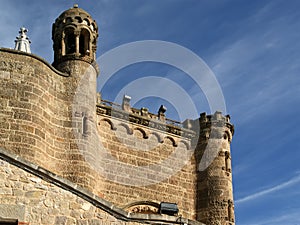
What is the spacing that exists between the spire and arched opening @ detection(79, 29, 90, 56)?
270 centimetres

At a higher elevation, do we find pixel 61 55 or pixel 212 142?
pixel 61 55

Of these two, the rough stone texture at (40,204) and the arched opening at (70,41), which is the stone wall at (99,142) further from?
the rough stone texture at (40,204)

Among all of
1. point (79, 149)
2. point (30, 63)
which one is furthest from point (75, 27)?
point (79, 149)

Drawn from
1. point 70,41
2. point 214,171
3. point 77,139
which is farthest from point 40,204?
point 214,171

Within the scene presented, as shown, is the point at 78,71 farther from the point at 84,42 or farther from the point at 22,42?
the point at 22,42

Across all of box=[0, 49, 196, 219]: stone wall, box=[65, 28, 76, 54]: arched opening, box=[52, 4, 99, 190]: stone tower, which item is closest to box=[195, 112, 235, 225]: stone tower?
box=[0, 49, 196, 219]: stone wall

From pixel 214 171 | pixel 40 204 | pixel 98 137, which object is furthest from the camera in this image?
pixel 214 171

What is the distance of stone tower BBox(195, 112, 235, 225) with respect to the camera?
2206cm

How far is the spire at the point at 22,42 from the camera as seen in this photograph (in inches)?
866

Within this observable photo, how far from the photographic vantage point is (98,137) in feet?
65.7

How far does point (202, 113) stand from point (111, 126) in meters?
4.86

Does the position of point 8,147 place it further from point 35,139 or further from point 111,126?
point 111,126

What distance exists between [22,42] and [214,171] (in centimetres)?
979

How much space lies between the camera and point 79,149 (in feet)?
59.7
